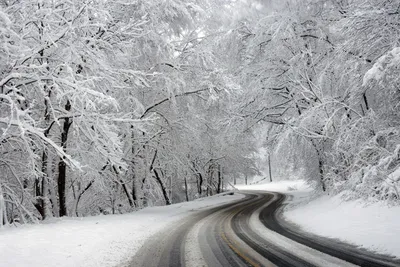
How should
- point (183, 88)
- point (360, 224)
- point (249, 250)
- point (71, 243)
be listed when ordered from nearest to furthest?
point (249, 250), point (71, 243), point (360, 224), point (183, 88)

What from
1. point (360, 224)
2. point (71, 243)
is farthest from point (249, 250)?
point (71, 243)

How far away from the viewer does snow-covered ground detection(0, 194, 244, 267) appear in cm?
706

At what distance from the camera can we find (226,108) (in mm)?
17516

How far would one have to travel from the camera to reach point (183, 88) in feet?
52.0

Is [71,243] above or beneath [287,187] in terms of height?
above

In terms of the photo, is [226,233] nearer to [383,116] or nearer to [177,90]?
[383,116]

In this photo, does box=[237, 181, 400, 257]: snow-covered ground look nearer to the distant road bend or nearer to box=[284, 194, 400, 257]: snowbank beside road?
box=[284, 194, 400, 257]: snowbank beside road

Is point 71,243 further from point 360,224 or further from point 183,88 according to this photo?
point 183,88

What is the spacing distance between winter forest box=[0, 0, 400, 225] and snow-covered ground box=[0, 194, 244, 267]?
3.70 ft

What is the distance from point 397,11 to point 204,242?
758 cm

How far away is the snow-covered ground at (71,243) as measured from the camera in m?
7.06

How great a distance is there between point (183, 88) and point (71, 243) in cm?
942

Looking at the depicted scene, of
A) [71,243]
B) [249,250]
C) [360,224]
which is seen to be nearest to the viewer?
[249,250]

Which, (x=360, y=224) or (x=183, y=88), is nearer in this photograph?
(x=360, y=224)
